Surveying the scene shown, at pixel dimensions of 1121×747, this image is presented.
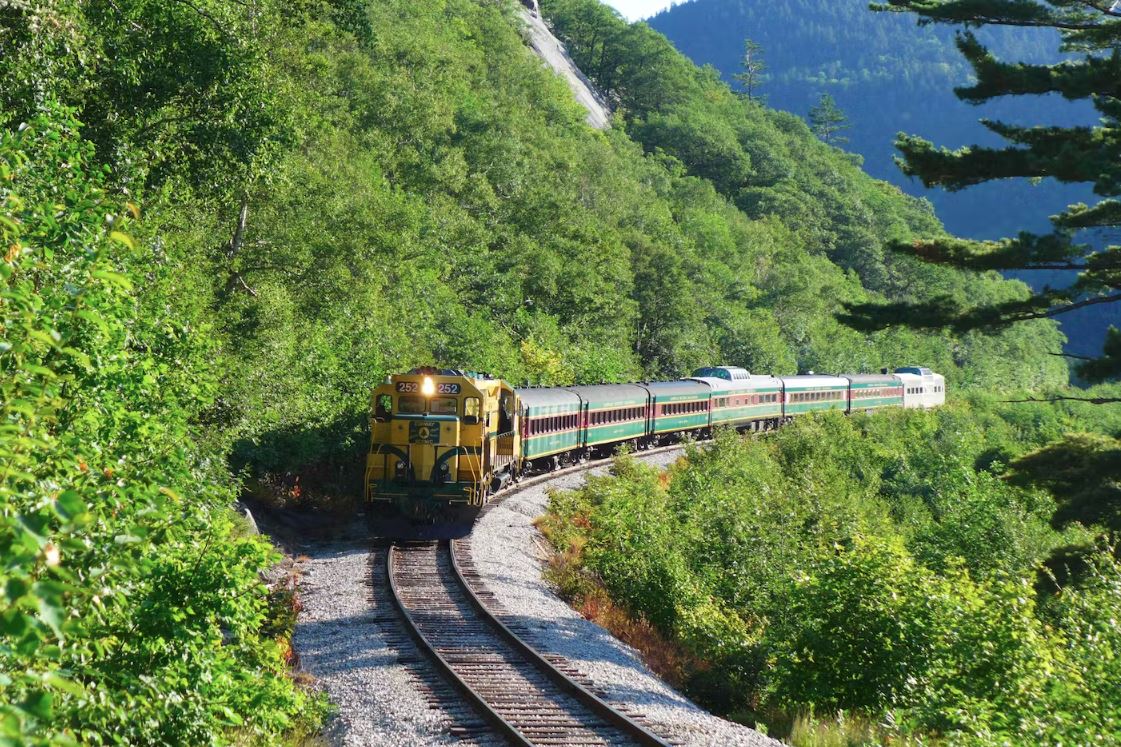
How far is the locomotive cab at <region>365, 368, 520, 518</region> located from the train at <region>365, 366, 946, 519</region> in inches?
0.9

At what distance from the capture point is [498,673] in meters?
13.1

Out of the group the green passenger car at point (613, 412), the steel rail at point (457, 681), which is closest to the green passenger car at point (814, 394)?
the green passenger car at point (613, 412)

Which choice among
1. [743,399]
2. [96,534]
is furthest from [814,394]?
[96,534]

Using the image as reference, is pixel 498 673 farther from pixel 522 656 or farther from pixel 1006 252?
pixel 1006 252

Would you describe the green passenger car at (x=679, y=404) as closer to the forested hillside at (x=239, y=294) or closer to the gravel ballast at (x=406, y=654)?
the forested hillside at (x=239, y=294)

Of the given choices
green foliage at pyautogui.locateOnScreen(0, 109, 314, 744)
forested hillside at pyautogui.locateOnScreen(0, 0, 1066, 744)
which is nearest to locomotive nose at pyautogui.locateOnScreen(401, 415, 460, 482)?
forested hillside at pyautogui.locateOnScreen(0, 0, 1066, 744)

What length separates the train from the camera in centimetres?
2123

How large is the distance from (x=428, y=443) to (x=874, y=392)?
48.9m

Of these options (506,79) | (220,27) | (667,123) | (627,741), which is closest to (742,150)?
(667,123)

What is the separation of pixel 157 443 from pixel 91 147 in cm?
432

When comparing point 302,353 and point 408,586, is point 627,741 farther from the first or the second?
point 302,353

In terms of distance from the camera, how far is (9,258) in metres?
6.34

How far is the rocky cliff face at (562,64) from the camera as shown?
119250 millimetres

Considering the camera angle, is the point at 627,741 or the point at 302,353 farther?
the point at 302,353
